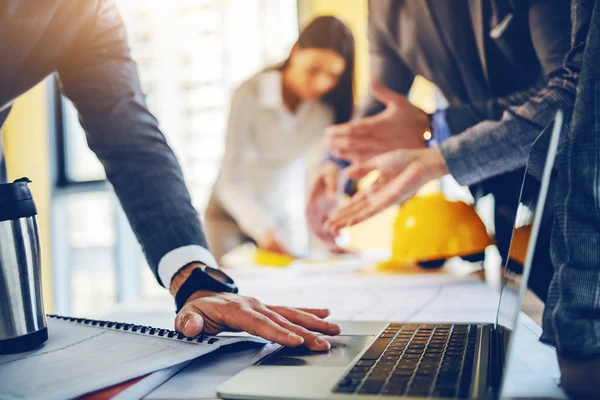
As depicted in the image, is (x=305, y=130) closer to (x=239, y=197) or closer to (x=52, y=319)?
(x=239, y=197)

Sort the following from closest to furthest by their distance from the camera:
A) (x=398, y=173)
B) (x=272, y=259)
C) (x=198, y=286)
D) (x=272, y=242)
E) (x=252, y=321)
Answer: (x=252, y=321) → (x=198, y=286) → (x=398, y=173) → (x=272, y=259) → (x=272, y=242)

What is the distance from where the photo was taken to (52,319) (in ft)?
3.04

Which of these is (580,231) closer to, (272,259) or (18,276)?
(18,276)

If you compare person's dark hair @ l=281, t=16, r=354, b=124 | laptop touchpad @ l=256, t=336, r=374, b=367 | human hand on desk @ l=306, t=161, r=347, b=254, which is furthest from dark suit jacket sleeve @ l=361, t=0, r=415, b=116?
laptop touchpad @ l=256, t=336, r=374, b=367

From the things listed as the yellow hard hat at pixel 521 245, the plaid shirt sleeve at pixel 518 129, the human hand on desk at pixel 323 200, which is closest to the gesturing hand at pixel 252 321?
the yellow hard hat at pixel 521 245

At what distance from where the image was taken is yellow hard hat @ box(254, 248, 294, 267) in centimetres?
215

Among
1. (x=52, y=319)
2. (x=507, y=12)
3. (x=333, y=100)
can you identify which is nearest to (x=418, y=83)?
(x=333, y=100)

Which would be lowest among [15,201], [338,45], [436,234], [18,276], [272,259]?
[272,259]

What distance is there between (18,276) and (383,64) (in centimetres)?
164

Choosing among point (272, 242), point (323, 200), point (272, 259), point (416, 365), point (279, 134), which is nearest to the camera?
point (416, 365)

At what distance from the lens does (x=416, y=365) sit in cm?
59

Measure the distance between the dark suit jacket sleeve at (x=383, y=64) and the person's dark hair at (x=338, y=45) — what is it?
1.39 feet

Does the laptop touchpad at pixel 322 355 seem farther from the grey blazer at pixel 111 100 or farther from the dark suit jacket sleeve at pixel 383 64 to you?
the dark suit jacket sleeve at pixel 383 64

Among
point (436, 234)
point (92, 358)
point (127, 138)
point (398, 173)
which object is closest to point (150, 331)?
point (92, 358)
